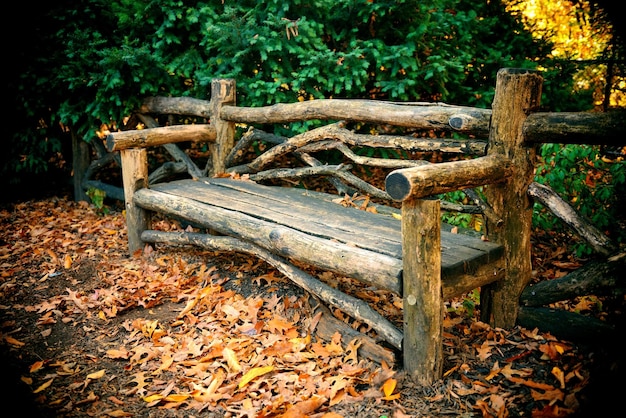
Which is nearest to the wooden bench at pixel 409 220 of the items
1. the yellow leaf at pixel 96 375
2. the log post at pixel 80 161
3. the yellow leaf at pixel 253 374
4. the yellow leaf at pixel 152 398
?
the yellow leaf at pixel 253 374

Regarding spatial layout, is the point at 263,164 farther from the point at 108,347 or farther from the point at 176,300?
the point at 108,347

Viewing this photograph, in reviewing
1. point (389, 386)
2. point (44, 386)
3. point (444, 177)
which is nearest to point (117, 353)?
point (44, 386)

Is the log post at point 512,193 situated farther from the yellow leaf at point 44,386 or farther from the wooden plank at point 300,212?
the yellow leaf at point 44,386

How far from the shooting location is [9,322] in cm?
395

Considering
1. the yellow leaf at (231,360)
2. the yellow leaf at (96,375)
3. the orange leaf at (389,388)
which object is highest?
the orange leaf at (389,388)

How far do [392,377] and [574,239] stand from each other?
2.83 metres

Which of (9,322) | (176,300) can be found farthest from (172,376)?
(9,322)

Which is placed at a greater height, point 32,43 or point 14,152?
point 32,43

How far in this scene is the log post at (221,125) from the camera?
515 cm

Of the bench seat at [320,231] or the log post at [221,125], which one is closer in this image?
the bench seat at [320,231]

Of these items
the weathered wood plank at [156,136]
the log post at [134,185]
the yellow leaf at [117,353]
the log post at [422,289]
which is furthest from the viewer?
the log post at [134,185]

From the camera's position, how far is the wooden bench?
271 cm

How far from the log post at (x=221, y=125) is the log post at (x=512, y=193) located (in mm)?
2957

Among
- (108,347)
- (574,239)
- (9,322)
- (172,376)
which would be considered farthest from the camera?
(574,239)
